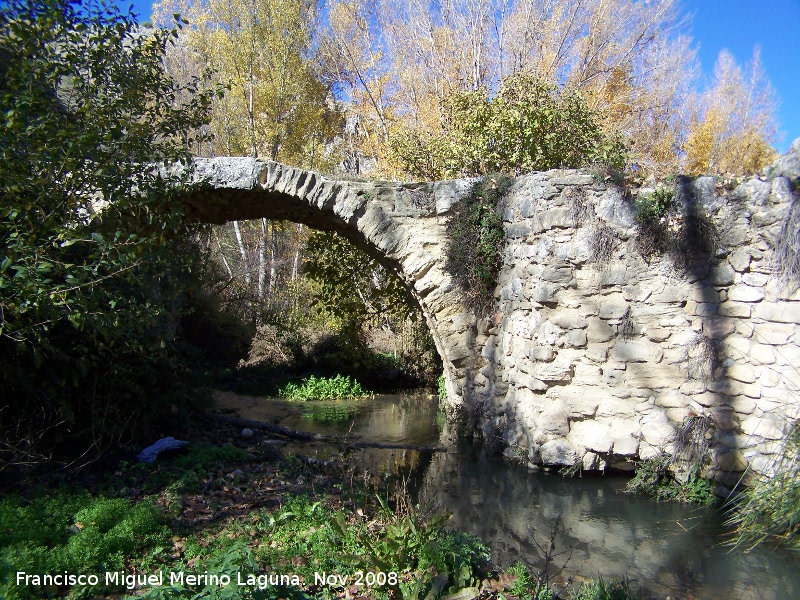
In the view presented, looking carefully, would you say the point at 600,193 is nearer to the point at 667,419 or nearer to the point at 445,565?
the point at 667,419

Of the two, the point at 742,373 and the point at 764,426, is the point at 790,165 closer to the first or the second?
the point at 742,373

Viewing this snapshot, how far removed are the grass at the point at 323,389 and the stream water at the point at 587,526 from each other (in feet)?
11.4

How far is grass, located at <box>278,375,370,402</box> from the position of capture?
35.6 feet

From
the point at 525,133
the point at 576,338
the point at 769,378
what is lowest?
the point at 769,378

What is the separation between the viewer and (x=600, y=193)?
5824mm

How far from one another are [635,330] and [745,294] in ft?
3.23

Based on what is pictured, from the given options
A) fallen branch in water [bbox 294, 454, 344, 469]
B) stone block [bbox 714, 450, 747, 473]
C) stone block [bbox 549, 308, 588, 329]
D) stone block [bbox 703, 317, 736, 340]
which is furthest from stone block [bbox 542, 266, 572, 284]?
fallen branch in water [bbox 294, 454, 344, 469]

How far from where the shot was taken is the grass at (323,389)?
10836 millimetres

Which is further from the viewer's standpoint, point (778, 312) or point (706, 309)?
point (706, 309)

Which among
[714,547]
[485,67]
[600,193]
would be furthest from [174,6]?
[714,547]

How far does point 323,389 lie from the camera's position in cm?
1109

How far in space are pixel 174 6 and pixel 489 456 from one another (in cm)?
1768

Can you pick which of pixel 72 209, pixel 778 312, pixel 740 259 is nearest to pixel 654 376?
pixel 778 312

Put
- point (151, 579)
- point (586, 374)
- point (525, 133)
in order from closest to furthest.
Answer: point (151, 579) → point (586, 374) → point (525, 133)
